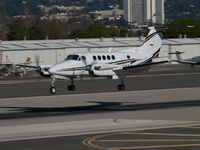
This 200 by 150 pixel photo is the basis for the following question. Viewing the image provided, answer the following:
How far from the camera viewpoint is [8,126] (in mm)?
27406

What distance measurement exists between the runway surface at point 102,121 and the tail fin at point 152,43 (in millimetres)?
6014

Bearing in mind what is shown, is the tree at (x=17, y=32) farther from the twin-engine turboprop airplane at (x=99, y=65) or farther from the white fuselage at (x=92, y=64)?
the white fuselage at (x=92, y=64)

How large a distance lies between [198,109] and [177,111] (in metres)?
1.30

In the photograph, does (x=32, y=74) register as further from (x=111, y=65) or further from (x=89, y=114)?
(x=89, y=114)

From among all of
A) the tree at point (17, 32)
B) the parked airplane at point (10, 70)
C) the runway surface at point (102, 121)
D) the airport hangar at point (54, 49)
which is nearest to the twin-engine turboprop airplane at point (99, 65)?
the runway surface at point (102, 121)

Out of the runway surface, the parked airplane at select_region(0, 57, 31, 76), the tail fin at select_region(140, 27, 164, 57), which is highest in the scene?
the tail fin at select_region(140, 27, 164, 57)

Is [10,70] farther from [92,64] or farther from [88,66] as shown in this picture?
[92,64]

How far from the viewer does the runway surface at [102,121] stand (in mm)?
22250

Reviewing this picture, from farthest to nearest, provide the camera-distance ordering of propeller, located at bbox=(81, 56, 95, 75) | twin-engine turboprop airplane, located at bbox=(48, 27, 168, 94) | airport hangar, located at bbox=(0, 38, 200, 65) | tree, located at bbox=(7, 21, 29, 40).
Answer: tree, located at bbox=(7, 21, 29, 40), airport hangar, located at bbox=(0, 38, 200, 65), propeller, located at bbox=(81, 56, 95, 75), twin-engine turboprop airplane, located at bbox=(48, 27, 168, 94)

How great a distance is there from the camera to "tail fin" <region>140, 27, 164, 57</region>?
164 feet

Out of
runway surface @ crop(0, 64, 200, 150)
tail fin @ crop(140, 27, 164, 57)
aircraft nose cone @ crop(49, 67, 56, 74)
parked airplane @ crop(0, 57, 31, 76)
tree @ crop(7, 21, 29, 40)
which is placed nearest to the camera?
runway surface @ crop(0, 64, 200, 150)

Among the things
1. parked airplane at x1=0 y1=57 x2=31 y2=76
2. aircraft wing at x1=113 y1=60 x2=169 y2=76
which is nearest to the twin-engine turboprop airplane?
aircraft wing at x1=113 y1=60 x2=169 y2=76

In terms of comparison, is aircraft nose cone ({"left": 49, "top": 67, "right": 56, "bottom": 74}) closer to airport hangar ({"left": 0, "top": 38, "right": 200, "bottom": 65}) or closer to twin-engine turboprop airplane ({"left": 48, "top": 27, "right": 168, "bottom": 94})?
twin-engine turboprop airplane ({"left": 48, "top": 27, "right": 168, "bottom": 94})

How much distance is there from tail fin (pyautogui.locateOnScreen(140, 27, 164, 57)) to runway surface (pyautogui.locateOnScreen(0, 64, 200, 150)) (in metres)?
6.01
